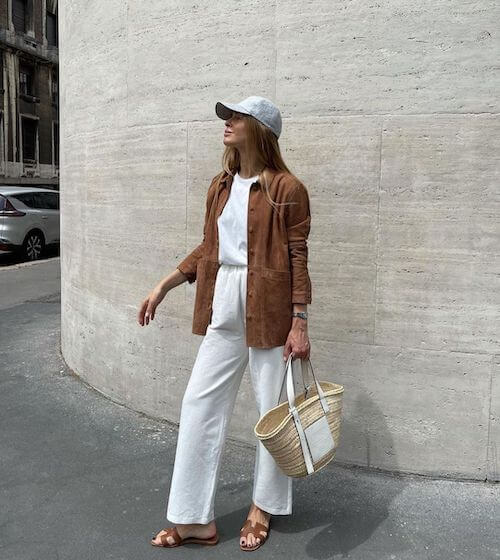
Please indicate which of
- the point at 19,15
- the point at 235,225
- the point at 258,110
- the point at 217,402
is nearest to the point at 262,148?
the point at 258,110

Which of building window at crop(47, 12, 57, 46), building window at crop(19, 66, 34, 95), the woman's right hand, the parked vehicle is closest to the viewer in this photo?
the woman's right hand

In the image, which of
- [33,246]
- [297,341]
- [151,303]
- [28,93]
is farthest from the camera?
[28,93]

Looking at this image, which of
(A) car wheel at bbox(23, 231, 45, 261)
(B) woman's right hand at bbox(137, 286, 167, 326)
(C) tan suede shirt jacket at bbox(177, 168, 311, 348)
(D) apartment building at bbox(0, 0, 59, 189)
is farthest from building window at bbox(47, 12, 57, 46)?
(C) tan suede shirt jacket at bbox(177, 168, 311, 348)

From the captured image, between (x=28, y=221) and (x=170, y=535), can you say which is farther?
(x=28, y=221)

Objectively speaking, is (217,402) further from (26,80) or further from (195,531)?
(26,80)

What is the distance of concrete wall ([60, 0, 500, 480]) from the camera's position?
3289 mm

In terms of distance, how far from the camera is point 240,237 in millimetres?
2785

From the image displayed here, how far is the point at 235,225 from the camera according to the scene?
9.19 ft

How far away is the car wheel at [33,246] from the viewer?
13.9 meters

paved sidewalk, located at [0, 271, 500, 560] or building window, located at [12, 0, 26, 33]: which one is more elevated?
building window, located at [12, 0, 26, 33]

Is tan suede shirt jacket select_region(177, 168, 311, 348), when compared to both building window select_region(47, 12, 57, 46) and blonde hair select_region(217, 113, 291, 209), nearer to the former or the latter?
blonde hair select_region(217, 113, 291, 209)

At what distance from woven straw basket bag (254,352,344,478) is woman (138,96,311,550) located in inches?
5.5

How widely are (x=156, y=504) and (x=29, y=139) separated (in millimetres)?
36959

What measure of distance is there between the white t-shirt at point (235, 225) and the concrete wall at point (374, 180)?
0.83 metres
